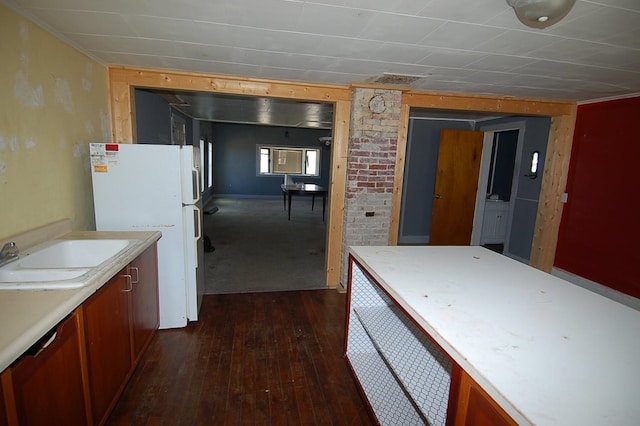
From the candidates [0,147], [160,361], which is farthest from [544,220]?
[0,147]

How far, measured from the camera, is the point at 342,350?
7.80ft

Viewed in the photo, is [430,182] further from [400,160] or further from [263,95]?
[263,95]

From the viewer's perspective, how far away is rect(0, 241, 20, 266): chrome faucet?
1.52 metres

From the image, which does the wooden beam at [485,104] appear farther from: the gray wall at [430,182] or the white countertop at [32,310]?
the white countertop at [32,310]

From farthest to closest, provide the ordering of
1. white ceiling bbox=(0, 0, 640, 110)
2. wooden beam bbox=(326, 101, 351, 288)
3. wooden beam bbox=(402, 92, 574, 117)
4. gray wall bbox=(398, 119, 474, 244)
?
gray wall bbox=(398, 119, 474, 244)
wooden beam bbox=(402, 92, 574, 117)
wooden beam bbox=(326, 101, 351, 288)
white ceiling bbox=(0, 0, 640, 110)

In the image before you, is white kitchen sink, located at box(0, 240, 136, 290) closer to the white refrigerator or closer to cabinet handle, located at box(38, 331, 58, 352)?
cabinet handle, located at box(38, 331, 58, 352)

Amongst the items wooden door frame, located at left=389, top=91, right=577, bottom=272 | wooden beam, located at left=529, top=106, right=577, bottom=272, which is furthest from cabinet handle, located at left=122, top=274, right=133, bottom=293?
wooden beam, located at left=529, top=106, right=577, bottom=272

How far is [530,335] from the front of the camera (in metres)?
1.06

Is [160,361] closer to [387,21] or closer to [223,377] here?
[223,377]

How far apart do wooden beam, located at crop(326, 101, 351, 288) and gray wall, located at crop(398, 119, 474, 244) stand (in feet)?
7.67

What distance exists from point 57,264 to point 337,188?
7.90 ft

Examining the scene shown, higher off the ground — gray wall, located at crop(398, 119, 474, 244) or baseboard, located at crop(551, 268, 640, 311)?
gray wall, located at crop(398, 119, 474, 244)

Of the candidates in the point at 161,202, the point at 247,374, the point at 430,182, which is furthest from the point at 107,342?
the point at 430,182

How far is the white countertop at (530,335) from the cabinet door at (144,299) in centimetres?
143
